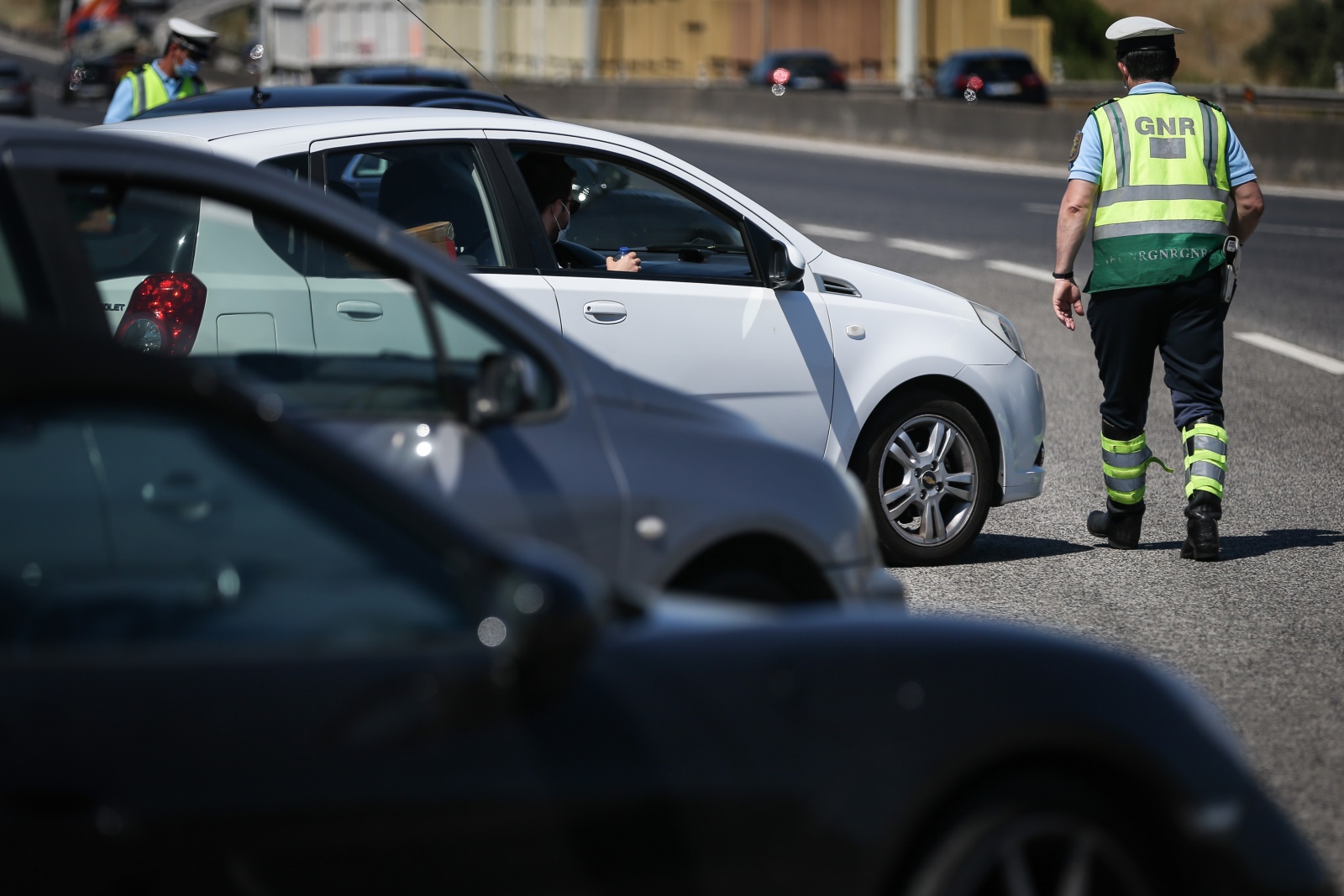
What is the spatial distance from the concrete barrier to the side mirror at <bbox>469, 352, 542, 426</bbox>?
24837 mm

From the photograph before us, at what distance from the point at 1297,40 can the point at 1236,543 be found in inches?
2833

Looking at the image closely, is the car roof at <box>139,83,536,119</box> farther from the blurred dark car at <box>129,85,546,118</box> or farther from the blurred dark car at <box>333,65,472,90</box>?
the blurred dark car at <box>333,65,472,90</box>

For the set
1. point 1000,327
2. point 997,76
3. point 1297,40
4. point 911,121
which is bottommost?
point 1000,327

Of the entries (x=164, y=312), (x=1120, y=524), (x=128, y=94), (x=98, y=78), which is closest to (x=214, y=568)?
(x=164, y=312)

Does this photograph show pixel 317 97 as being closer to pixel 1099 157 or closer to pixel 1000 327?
pixel 1000 327

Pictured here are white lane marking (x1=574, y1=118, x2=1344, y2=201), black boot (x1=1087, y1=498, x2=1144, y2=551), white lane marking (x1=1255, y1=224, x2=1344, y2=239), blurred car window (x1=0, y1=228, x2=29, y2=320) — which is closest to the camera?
blurred car window (x1=0, y1=228, x2=29, y2=320)

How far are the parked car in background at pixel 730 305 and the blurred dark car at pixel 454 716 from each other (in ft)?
9.74

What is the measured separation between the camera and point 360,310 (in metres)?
Answer: 4.53

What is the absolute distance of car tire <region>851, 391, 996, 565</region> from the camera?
22.5 ft

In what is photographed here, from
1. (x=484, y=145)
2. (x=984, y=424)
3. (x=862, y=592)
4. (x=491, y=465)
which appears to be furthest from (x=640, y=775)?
(x=984, y=424)

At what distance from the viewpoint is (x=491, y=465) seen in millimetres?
3668

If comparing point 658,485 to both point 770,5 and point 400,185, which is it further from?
point 770,5

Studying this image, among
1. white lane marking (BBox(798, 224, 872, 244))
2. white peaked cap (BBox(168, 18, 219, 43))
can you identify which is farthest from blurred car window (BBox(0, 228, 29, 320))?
white lane marking (BBox(798, 224, 872, 244))

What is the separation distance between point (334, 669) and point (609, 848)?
1.44 feet
